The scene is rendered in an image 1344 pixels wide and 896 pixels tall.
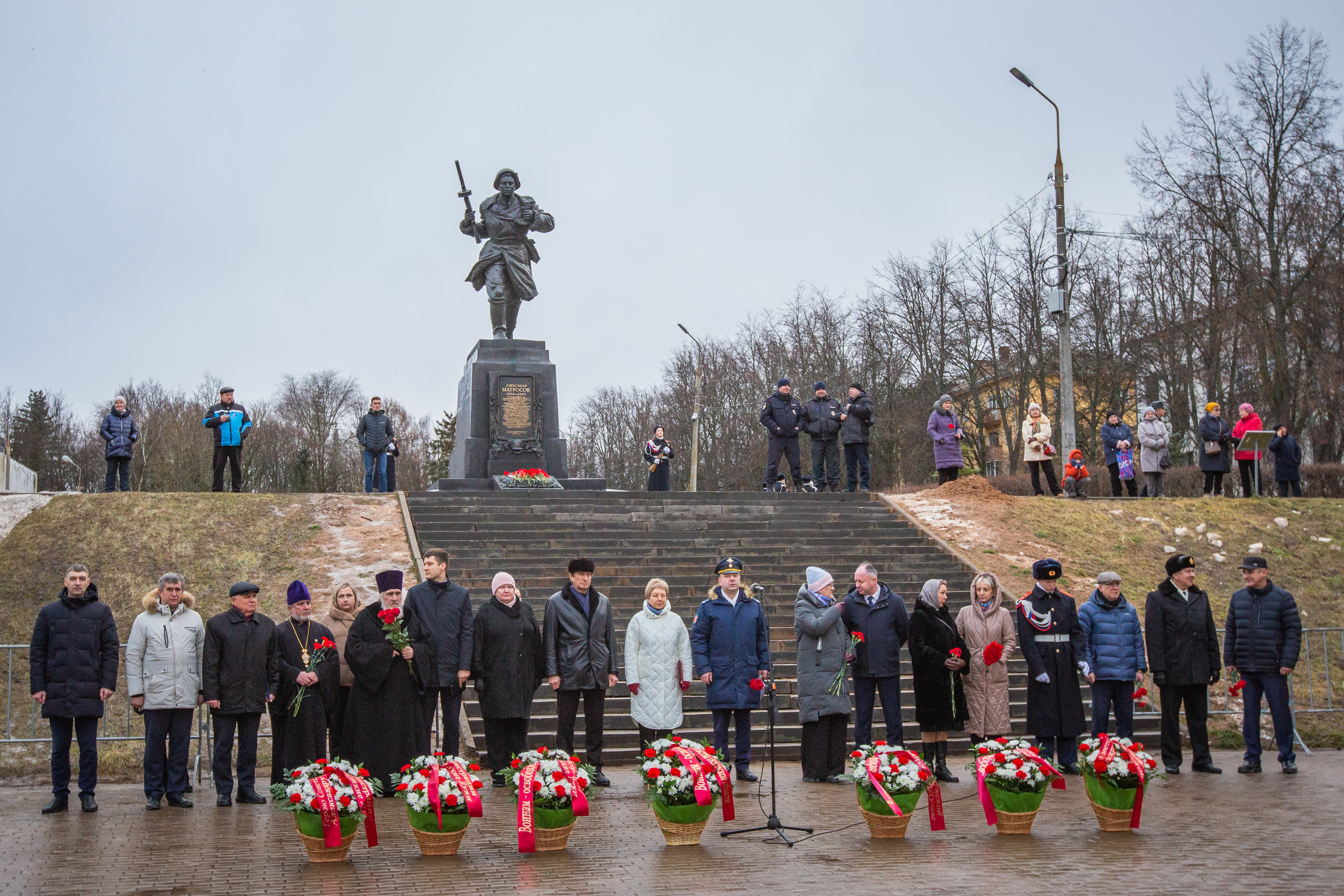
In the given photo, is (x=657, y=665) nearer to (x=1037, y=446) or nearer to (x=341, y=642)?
(x=341, y=642)

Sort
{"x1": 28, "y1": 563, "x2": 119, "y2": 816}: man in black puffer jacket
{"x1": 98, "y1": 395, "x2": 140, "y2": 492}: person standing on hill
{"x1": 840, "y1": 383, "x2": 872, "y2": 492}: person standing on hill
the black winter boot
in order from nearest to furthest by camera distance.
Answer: {"x1": 28, "y1": 563, "x2": 119, "y2": 816}: man in black puffer jacket, the black winter boot, {"x1": 98, "y1": 395, "x2": 140, "y2": 492}: person standing on hill, {"x1": 840, "y1": 383, "x2": 872, "y2": 492}: person standing on hill

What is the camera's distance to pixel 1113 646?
10.6m

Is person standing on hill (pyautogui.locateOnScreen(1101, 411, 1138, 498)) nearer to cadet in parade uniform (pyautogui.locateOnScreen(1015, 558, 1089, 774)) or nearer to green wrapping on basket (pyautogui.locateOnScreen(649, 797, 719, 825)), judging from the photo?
cadet in parade uniform (pyautogui.locateOnScreen(1015, 558, 1089, 774))

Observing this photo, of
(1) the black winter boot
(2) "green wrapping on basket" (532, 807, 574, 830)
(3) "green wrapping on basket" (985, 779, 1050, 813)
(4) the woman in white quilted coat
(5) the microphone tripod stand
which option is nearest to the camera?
(2) "green wrapping on basket" (532, 807, 574, 830)

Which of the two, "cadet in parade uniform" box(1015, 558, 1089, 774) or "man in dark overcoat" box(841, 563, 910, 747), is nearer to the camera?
"man in dark overcoat" box(841, 563, 910, 747)

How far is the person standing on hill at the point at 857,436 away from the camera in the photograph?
68.1 ft

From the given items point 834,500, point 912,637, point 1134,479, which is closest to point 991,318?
point 1134,479

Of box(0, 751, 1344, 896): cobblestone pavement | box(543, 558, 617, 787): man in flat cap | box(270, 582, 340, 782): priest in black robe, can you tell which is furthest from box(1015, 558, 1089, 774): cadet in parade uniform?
box(270, 582, 340, 782): priest in black robe

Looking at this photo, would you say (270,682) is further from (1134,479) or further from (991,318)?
(991,318)

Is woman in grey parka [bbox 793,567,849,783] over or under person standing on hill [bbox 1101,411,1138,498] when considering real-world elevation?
under

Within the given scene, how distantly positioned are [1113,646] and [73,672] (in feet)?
27.2

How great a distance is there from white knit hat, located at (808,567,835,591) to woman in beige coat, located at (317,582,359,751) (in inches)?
140

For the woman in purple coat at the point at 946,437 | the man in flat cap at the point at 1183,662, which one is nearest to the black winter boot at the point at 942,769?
the man in flat cap at the point at 1183,662

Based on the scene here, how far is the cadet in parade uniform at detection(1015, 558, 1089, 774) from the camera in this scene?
403 inches
